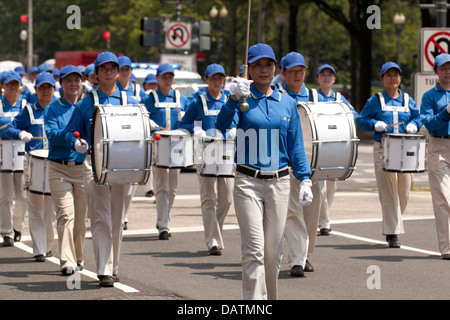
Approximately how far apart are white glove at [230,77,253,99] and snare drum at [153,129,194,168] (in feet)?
18.8

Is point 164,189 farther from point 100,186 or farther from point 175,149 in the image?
point 100,186

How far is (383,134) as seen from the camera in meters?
12.9

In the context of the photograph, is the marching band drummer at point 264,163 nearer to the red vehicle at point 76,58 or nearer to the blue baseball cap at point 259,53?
the blue baseball cap at point 259,53

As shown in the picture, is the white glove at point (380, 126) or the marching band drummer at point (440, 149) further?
the white glove at point (380, 126)

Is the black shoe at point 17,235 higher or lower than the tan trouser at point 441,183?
lower

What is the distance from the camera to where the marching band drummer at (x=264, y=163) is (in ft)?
26.9

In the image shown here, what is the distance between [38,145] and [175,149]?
2.06m

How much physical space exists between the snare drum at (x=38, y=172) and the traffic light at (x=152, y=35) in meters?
17.0

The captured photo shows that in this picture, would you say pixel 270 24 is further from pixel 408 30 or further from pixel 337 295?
pixel 337 295

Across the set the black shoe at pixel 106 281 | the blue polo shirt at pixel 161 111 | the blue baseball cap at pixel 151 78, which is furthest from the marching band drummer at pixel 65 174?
the blue baseball cap at pixel 151 78

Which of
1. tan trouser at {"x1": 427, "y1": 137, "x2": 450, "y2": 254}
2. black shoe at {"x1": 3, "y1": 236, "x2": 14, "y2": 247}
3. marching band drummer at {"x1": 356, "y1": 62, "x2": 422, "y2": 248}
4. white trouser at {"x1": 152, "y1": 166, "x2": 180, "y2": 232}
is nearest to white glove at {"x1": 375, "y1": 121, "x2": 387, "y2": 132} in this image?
marching band drummer at {"x1": 356, "y1": 62, "x2": 422, "y2": 248}

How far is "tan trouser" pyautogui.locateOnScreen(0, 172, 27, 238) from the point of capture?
1350cm

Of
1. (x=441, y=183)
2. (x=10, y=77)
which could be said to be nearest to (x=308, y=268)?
(x=441, y=183)

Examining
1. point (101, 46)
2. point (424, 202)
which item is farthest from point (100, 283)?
point (101, 46)
